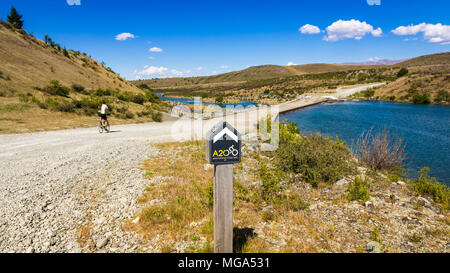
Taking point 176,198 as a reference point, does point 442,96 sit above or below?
above

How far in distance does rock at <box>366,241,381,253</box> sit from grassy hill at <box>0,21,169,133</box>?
18.2 metres

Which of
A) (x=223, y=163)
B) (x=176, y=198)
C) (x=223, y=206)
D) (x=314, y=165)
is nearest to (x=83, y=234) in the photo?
(x=176, y=198)

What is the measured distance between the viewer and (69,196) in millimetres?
6074

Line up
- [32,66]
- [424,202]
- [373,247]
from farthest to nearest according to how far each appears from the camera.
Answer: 1. [32,66]
2. [424,202]
3. [373,247]

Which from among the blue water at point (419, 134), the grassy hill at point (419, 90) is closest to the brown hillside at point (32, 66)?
the blue water at point (419, 134)

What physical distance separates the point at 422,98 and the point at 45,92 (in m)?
53.2

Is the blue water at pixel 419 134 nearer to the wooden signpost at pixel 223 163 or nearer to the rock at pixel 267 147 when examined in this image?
the rock at pixel 267 147

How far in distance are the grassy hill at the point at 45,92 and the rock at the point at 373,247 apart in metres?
18.2

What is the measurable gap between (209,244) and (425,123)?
94.4ft

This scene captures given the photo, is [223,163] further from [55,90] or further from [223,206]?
[55,90]

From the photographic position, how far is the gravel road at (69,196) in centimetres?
433

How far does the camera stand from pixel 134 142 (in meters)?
12.9

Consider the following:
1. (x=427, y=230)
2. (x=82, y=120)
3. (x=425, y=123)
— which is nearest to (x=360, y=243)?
(x=427, y=230)
